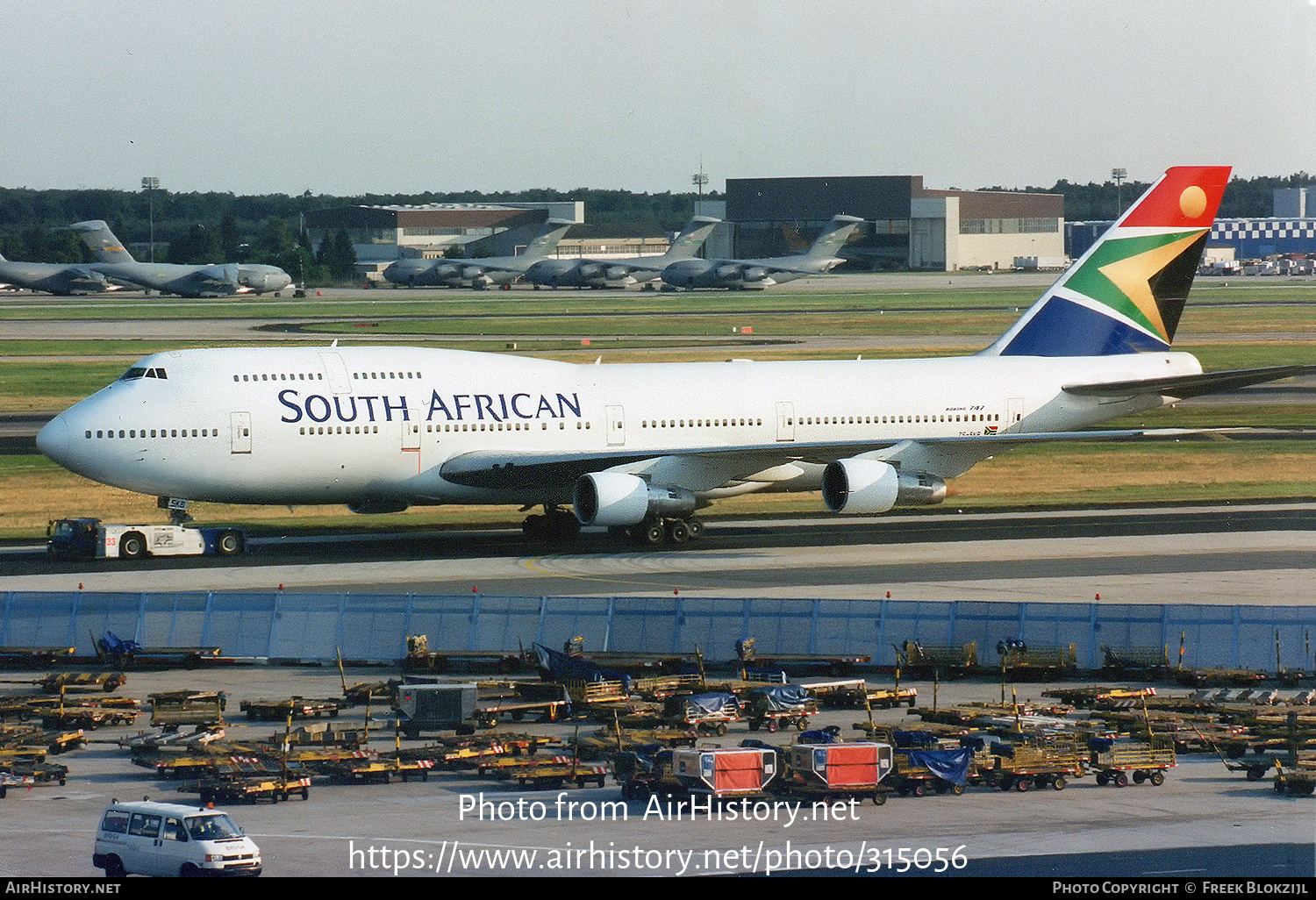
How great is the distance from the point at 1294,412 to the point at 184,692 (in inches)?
2671

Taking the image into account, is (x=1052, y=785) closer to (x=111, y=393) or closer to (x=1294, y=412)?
(x=111, y=393)

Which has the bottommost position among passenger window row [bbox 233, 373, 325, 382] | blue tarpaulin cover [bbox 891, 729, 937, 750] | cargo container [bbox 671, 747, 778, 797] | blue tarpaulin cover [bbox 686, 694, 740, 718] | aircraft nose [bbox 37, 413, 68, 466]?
blue tarpaulin cover [bbox 686, 694, 740, 718]

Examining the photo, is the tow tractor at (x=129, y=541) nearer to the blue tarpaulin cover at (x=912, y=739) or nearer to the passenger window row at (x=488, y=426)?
the passenger window row at (x=488, y=426)

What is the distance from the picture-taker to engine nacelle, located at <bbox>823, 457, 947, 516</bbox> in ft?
170

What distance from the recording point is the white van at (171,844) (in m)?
22.7

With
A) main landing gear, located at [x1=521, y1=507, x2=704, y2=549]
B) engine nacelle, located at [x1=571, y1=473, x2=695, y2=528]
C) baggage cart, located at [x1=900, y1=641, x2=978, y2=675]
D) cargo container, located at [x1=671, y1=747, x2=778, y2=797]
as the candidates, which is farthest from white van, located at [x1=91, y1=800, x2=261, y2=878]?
main landing gear, located at [x1=521, y1=507, x2=704, y2=549]

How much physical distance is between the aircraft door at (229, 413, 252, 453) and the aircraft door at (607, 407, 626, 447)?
10.9m

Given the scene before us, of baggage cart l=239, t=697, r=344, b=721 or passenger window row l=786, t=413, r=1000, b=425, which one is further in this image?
passenger window row l=786, t=413, r=1000, b=425

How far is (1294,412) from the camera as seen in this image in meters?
88.1

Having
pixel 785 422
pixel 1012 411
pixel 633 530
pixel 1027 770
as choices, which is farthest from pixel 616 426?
pixel 1027 770

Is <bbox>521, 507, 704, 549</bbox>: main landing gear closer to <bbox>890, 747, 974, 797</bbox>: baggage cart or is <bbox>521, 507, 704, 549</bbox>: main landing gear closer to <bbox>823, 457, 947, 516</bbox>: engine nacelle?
<bbox>823, 457, 947, 516</bbox>: engine nacelle

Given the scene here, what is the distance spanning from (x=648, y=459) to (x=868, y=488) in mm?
6530
